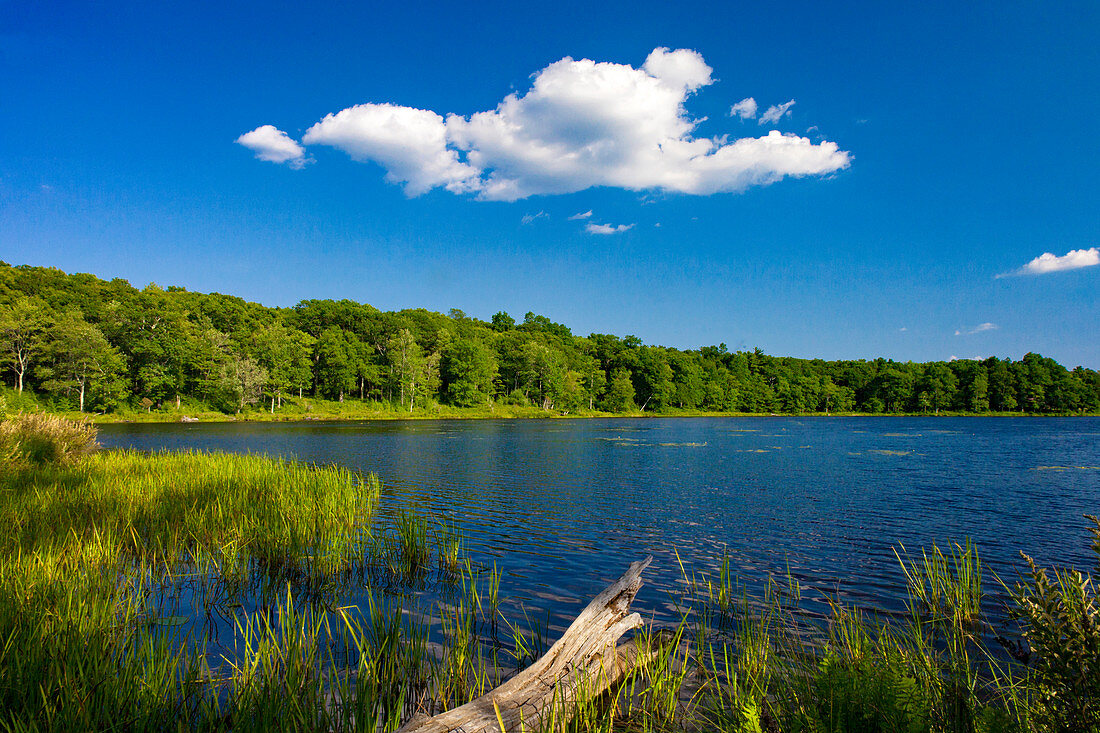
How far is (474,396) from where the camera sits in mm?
101375

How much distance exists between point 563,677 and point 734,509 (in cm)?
1447

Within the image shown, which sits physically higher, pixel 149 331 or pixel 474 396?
pixel 149 331

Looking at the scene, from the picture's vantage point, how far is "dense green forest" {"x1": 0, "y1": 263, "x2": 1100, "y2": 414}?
2734 inches

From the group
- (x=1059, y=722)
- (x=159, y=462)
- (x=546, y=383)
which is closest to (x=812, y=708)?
(x=1059, y=722)

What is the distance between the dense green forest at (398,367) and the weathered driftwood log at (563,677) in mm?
82944

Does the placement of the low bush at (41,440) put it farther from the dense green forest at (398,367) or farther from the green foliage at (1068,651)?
the dense green forest at (398,367)

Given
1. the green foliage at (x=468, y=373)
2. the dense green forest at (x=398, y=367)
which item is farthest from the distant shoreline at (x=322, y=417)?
the green foliage at (x=468, y=373)

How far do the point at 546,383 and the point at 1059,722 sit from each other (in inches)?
4173

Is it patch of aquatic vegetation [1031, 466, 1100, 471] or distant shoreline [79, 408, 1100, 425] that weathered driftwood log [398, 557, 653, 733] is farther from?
distant shoreline [79, 408, 1100, 425]

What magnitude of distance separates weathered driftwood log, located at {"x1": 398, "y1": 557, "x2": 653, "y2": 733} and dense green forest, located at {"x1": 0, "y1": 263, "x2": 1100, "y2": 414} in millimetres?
82944

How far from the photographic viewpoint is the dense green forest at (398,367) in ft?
228

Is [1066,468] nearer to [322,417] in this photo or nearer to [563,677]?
[563,677]

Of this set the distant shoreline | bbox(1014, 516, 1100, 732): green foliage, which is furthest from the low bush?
the distant shoreline

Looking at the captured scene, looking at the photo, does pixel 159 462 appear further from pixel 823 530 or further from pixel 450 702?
pixel 823 530
